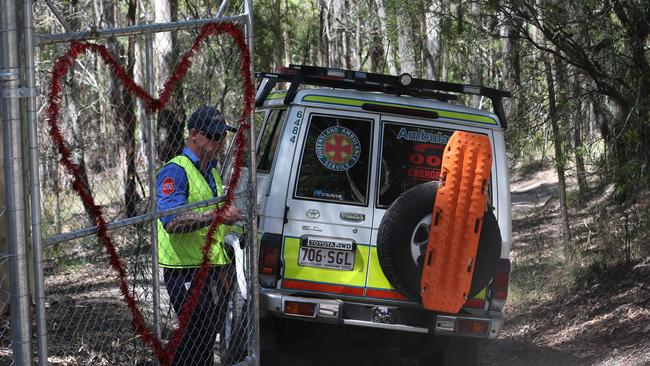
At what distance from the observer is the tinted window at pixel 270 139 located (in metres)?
7.05

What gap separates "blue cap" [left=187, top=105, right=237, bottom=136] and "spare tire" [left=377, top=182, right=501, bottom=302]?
1.52m

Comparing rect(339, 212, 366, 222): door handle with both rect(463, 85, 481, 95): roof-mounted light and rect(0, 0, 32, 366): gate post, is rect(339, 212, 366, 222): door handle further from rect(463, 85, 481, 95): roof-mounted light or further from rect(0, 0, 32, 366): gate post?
rect(0, 0, 32, 366): gate post

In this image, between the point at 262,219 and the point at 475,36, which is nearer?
the point at 262,219

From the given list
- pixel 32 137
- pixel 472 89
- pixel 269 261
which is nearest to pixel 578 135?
pixel 472 89

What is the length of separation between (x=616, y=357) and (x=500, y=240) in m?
2.01

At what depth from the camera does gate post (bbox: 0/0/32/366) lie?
3.50 metres

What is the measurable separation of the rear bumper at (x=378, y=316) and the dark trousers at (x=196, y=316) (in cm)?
104

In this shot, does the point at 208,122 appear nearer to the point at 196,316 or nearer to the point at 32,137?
the point at 196,316

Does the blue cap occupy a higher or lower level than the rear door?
higher

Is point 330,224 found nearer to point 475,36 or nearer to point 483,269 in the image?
point 483,269

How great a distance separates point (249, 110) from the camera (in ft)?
17.2

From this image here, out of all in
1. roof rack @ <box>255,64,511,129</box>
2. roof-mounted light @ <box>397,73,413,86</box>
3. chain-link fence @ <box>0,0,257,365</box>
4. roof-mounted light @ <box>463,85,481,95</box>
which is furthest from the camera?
Result: roof-mounted light @ <box>463,85,481,95</box>

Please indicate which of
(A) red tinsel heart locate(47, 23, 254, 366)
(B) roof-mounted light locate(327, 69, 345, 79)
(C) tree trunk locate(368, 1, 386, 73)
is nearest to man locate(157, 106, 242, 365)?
(A) red tinsel heart locate(47, 23, 254, 366)

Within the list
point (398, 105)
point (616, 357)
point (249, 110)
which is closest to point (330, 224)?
point (398, 105)
